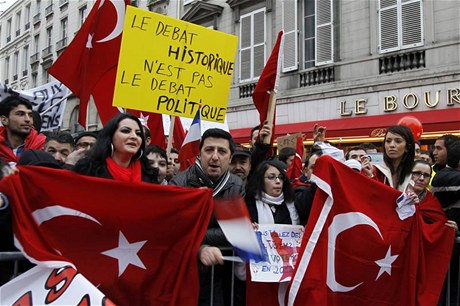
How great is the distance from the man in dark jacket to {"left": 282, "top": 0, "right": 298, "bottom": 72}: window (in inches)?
461

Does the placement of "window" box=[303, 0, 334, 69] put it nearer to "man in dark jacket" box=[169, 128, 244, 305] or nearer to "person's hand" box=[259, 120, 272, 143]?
"person's hand" box=[259, 120, 272, 143]

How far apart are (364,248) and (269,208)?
77cm

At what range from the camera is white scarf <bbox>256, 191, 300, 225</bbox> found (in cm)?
366

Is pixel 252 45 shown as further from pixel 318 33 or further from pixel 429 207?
pixel 429 207

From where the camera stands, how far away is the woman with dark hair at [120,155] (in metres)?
3.29

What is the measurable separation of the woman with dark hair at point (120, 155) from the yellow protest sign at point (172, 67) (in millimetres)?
1589

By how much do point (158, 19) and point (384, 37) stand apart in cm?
900

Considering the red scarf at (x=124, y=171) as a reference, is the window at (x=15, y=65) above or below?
above

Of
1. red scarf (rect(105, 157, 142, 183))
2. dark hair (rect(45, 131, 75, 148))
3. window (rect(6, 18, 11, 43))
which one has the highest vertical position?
window (rect(6, 18, 11, 43))

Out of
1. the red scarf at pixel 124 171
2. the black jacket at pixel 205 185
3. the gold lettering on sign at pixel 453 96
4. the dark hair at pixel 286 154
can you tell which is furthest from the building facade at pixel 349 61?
the red scarf at pixel 124 171

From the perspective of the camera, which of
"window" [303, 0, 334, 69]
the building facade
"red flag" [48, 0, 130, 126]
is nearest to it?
"red flag" [48, 0, 130, 126]

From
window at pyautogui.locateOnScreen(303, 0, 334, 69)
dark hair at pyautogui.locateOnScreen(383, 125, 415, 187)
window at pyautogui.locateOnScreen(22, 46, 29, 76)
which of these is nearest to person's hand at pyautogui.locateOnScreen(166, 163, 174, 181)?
dark hair at pyautogui.locateOnScreen(383, 125, 415, 187)

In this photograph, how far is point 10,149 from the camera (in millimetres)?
4484

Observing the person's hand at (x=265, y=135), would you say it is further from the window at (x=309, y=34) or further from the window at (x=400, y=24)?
the window at (x=309, y=34)
